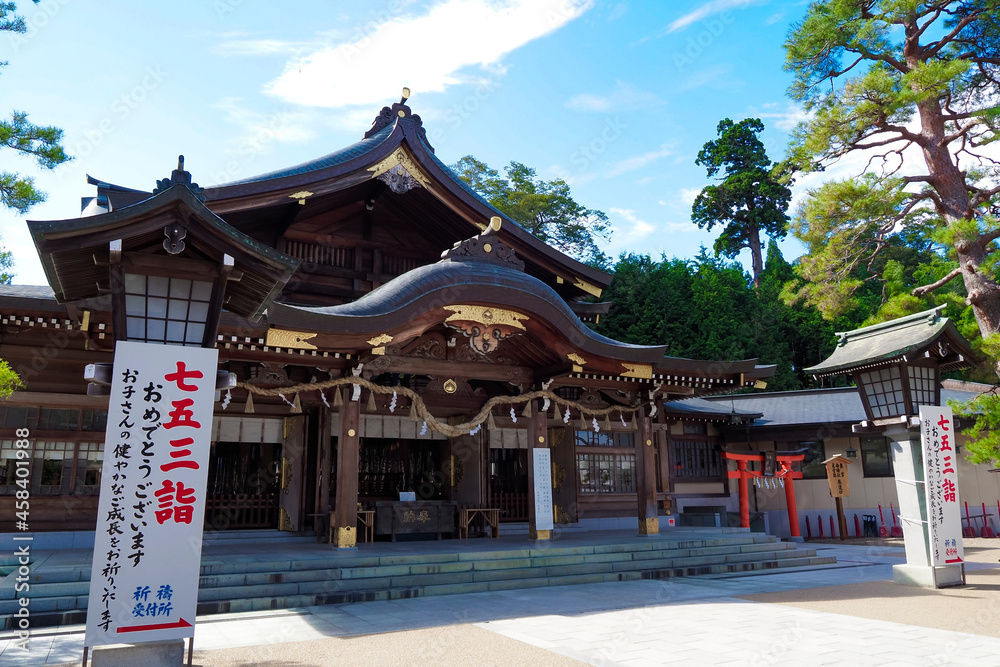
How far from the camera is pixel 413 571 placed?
10258 millimetres

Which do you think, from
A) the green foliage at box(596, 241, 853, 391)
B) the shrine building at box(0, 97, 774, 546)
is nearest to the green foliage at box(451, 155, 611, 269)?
the green foliage at box(596, 241, 853, 391)

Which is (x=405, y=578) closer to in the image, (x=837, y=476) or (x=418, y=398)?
(x=418, y=398)

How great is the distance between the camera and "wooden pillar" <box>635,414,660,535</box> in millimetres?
14328

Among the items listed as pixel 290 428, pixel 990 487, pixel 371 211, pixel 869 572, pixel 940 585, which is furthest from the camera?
pixel 990 487

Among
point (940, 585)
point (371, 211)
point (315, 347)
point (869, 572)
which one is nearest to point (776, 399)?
point (869, 572)

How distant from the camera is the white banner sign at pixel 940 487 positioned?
10.4 meters

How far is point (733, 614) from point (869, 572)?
Answer: 5.82m

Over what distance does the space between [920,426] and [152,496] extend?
10.7 m

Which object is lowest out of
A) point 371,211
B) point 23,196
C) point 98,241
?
point 98,241

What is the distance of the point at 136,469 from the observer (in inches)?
212

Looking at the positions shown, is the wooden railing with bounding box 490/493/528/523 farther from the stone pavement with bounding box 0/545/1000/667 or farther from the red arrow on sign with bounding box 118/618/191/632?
the red arrow on sign with bounding box 118/618/191/632

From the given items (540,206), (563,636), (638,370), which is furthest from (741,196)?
(563,636)

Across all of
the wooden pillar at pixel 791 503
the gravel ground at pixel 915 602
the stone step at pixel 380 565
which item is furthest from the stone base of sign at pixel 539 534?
the wooden pillar at pixel 791 503

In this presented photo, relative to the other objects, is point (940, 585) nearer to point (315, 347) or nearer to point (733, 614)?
point (733, 614)
